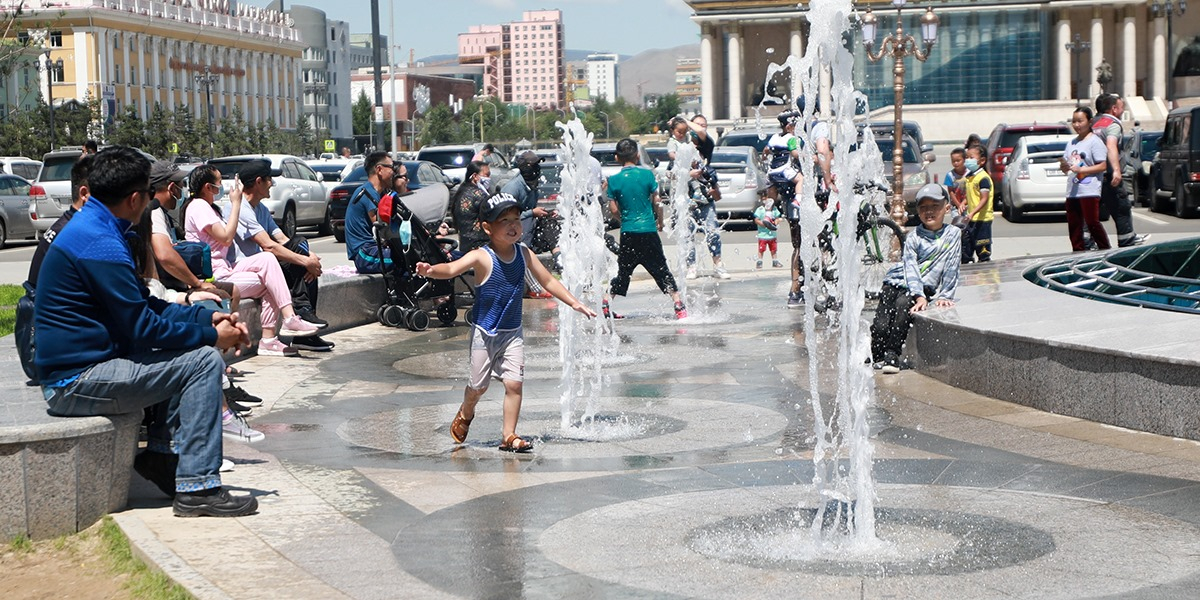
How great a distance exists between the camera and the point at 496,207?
8.06 m

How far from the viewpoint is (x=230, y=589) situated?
5371 mm

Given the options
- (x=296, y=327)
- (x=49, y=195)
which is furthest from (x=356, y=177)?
(x=296, y=327)

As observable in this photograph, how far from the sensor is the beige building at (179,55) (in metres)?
102

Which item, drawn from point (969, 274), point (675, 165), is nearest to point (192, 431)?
point (969, 274)

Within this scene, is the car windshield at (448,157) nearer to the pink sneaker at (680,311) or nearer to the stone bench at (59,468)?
the pink sneaker at (680,311)

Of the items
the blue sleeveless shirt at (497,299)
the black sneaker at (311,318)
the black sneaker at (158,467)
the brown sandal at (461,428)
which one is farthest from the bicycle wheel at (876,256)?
the black sneaker at (158,467)

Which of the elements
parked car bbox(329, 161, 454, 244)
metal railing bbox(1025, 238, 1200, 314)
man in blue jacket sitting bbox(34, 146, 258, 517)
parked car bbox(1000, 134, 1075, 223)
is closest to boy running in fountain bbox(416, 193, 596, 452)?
man in blue jacket sitting bbox(34, 146, 258, 517)

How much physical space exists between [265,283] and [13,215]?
69.2 ft

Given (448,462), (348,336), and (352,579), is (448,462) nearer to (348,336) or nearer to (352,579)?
(352,579)

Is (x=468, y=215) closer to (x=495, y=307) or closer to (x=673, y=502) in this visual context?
(x=495, y=307)

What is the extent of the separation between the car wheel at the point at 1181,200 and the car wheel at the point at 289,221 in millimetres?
16425

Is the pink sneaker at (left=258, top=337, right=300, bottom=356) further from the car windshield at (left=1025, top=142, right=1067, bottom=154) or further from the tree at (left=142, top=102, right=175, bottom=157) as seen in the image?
the tree at (left=142, top=102, right=175, bottom=157)

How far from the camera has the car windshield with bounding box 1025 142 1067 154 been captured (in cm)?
2745

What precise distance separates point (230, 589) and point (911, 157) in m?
25.4
